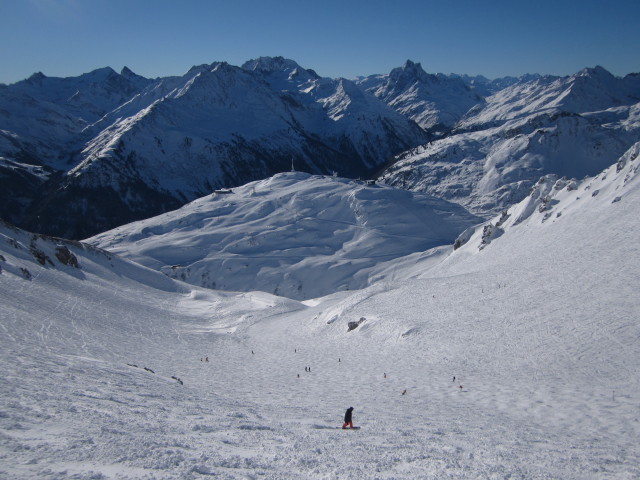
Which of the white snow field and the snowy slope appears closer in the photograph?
the white snow field

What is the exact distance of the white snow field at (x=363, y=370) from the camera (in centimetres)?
1165

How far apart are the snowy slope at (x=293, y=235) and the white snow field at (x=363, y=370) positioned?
2226 inches

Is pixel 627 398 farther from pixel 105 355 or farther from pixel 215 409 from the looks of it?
pixel 105 355

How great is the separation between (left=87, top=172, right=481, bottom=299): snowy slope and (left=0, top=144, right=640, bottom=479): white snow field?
5654 centimetres

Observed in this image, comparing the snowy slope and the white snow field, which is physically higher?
the snowy slope

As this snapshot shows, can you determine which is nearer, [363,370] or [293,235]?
[363,370]

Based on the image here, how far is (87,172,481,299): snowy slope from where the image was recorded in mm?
115288

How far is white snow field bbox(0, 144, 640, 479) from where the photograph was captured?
11648mm

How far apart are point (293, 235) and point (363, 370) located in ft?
344

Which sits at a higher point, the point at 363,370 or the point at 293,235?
the point at 293,235

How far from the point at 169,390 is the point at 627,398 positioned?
20.9 m

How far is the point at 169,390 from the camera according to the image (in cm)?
1978

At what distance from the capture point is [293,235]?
133m

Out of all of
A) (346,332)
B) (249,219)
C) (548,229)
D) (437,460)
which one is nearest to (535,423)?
(437,460)
